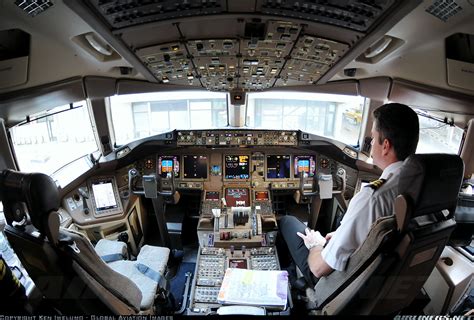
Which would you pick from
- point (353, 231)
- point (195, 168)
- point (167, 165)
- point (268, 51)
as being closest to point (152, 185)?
point (167, 165)

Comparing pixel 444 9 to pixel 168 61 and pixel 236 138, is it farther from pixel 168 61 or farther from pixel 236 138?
pixel 236 138

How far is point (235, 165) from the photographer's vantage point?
359 centimetres

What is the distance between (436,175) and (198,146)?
2.69m

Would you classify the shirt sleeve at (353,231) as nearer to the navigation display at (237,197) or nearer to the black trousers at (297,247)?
the black trousers at (297,247)

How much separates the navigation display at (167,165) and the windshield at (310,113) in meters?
1.22

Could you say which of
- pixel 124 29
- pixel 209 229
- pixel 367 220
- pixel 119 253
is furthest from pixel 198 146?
pixel 367 220

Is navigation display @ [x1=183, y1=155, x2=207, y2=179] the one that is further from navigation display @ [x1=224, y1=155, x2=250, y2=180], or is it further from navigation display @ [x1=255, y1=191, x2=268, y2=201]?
navigation display @ [x1=255, y1=191, x2=268, y2=201]

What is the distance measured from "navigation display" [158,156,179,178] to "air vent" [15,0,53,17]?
2.39m

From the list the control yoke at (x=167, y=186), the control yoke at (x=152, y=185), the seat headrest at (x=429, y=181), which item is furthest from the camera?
the control yoke at (x=167, y=186)

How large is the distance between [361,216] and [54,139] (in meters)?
3.06

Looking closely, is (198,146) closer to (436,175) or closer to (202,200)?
(202,200)

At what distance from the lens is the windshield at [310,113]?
362 cm

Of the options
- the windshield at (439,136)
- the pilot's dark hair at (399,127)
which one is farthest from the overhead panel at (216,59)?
the windshield at (439,136)

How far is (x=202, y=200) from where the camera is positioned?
346cm
